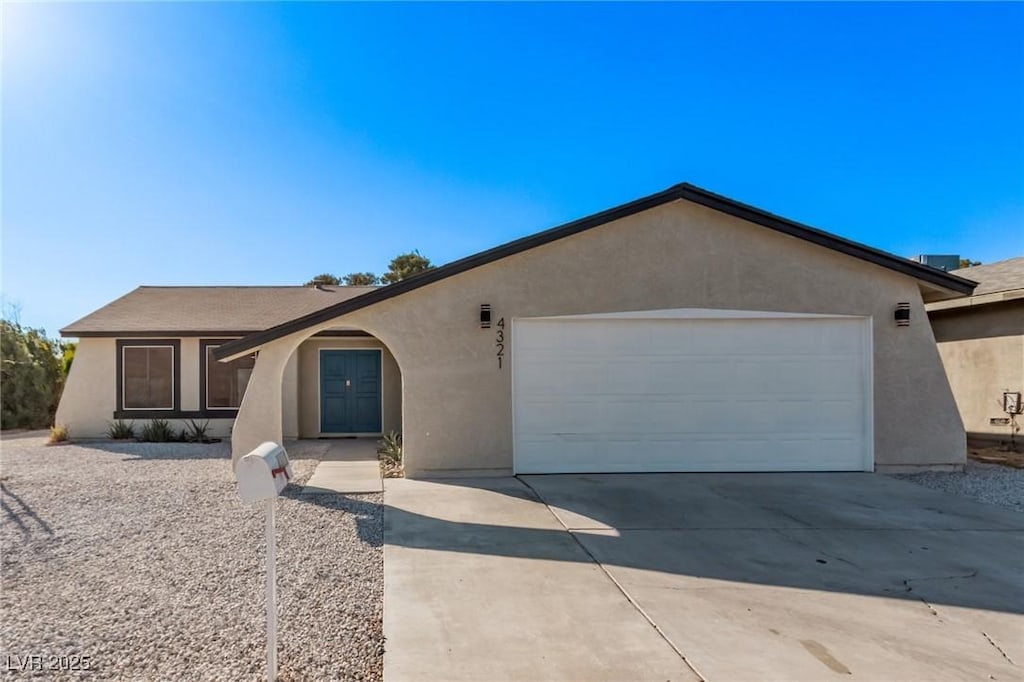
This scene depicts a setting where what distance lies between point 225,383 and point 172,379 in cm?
125

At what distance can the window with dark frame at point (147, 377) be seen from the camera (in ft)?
42.0

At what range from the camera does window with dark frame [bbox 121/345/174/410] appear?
12.8 metres

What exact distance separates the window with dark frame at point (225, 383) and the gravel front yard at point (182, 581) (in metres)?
5.05

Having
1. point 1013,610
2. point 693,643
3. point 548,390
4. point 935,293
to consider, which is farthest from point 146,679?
point 935,293

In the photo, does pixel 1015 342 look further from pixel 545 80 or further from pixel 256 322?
pixel 256 322

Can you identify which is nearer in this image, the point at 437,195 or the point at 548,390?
the point at 548,390

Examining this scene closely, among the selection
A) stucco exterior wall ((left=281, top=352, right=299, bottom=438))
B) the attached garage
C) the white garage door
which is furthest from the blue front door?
the white garage door

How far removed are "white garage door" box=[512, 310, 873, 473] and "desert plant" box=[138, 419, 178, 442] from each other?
8898 millimetres

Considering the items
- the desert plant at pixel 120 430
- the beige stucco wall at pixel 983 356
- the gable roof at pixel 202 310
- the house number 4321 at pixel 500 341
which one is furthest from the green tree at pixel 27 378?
the beige stucco wall at pixel 983 356

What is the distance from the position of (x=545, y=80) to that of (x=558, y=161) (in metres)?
2.72

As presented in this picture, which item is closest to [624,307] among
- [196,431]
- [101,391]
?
[196,431]

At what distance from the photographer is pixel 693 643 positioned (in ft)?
10.9

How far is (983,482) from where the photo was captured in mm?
7969

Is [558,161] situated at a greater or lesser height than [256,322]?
greater
